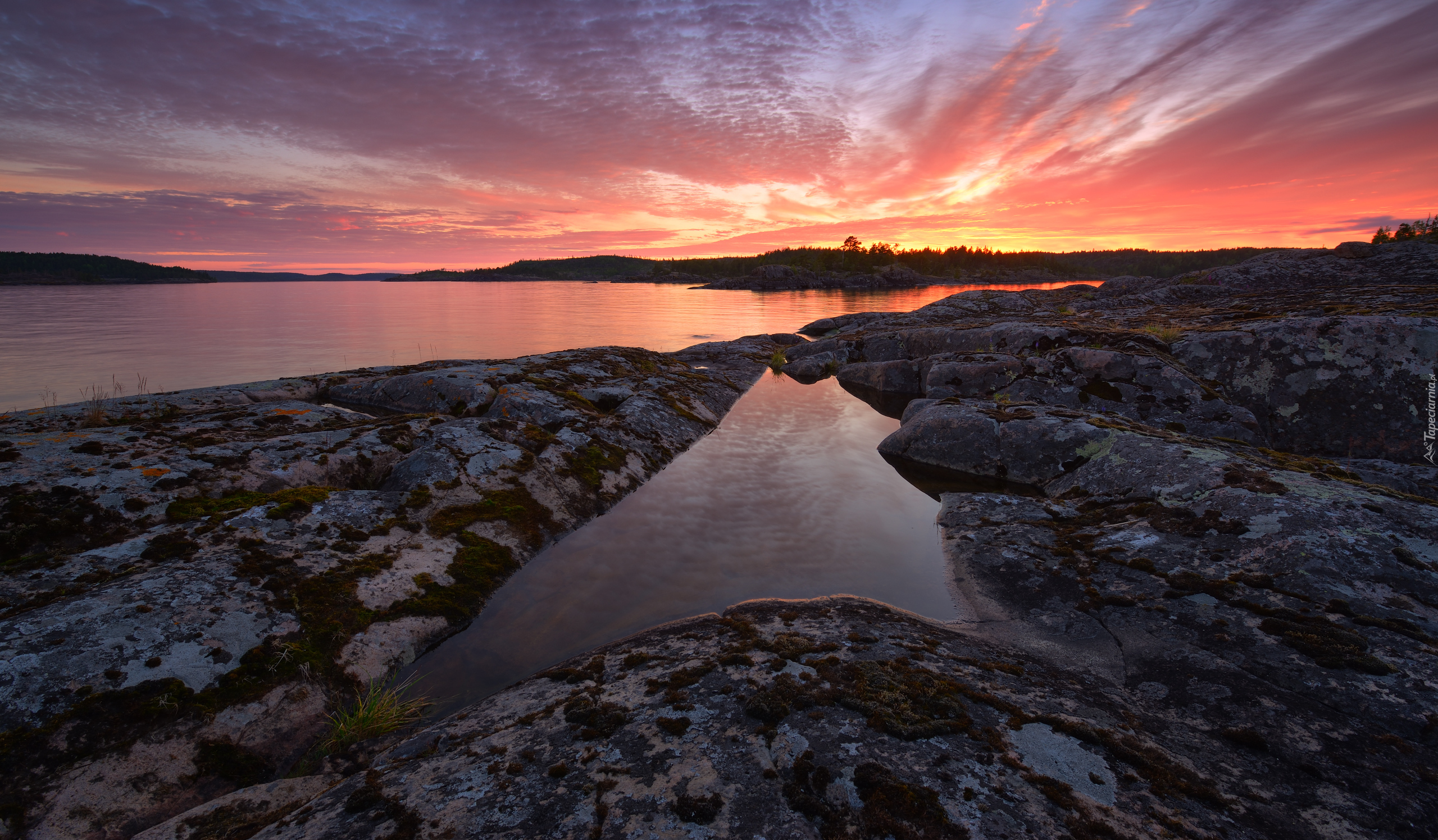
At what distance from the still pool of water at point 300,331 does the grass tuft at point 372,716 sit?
23311mm

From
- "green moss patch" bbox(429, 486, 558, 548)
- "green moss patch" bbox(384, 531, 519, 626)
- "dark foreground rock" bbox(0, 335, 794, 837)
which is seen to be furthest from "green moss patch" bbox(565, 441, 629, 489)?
"green moss patch" bbox(384, 531, 519, 626)

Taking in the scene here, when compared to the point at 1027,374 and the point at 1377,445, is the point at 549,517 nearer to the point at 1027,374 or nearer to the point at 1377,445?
the point at 1027,374

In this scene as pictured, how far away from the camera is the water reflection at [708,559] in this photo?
5.94m

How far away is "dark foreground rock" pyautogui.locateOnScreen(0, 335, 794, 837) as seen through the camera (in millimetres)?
3826

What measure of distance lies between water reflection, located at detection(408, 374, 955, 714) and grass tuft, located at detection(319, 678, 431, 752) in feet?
0.81

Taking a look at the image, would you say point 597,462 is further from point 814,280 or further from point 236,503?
point 814,280

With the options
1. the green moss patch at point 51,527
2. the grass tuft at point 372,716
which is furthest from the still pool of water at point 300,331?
the grass tuft at point 372,716

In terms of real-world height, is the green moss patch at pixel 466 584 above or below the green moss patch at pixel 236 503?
below

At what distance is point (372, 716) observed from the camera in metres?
4.69

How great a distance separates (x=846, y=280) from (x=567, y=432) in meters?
128

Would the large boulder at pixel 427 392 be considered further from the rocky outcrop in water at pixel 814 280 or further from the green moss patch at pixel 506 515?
the rocky outcrop in water at pixel 814 280

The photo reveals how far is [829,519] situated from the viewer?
356 inches

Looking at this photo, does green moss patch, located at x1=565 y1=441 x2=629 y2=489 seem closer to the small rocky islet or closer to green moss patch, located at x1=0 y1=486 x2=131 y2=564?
the small rocky islet

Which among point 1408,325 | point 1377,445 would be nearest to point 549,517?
point 1377,445
